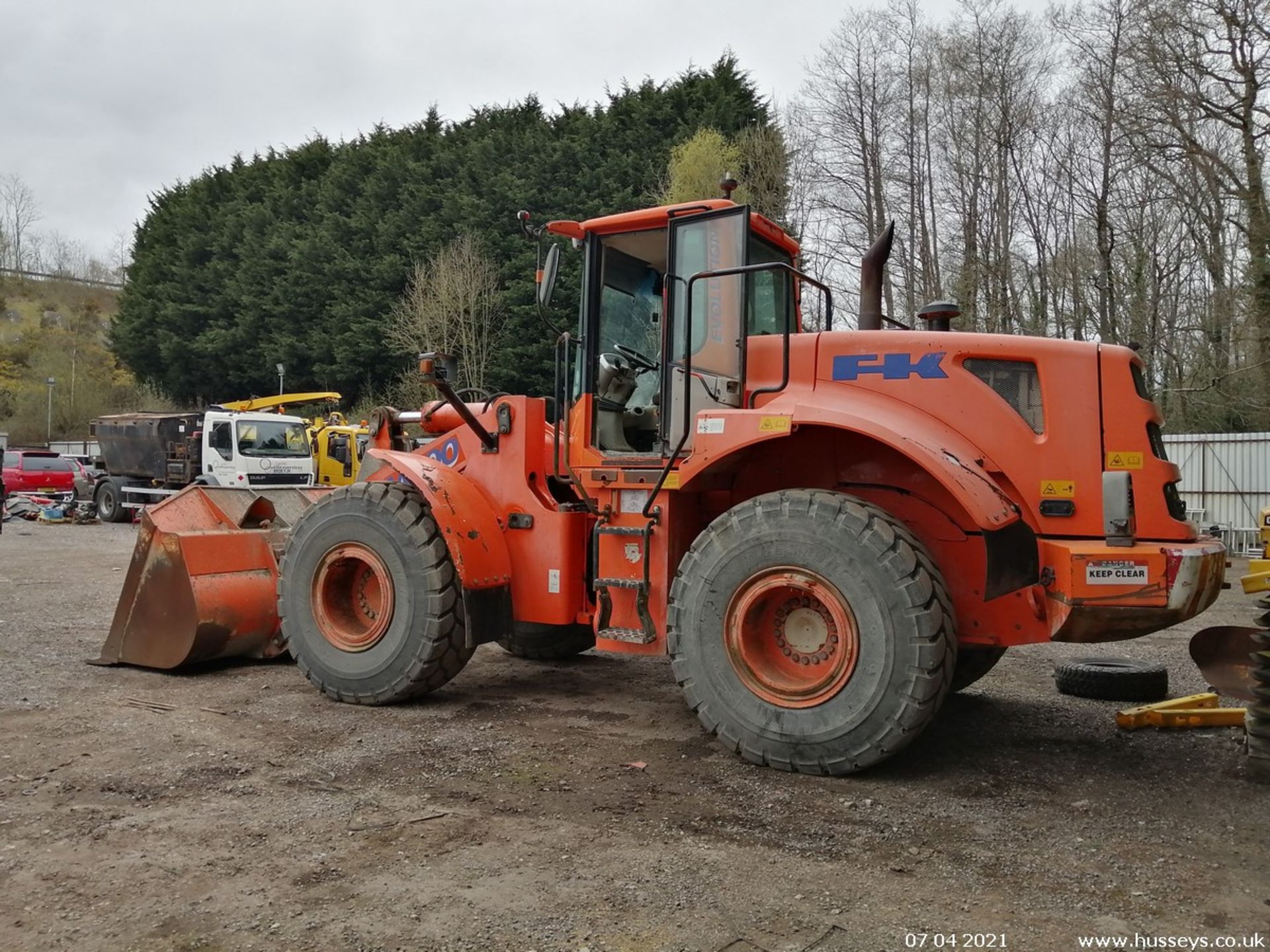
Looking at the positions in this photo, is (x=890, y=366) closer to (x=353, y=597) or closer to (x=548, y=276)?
(x=548, y=276)

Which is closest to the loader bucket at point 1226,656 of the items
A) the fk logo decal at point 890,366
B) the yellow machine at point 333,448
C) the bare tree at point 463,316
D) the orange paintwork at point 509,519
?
the fk logo decal at point 890,366

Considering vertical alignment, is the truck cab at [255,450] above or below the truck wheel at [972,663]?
above

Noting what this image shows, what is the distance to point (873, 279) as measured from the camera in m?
5.10

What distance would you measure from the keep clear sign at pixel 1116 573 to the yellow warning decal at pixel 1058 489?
0.37 m

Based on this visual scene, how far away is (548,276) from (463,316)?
2548cm

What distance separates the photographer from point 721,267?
5258mm

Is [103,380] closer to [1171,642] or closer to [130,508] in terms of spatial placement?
[130,508]

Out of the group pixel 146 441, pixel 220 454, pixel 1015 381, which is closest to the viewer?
pixel 1015 381

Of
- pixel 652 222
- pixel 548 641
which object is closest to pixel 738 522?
pixel 652 222

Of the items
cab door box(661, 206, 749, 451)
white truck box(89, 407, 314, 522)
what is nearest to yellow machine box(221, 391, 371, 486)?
white truck box(89, 407, 314, 522)

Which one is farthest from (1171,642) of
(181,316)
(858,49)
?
(181,316)

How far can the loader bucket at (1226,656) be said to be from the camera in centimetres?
475

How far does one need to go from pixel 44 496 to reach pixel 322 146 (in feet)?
78.0

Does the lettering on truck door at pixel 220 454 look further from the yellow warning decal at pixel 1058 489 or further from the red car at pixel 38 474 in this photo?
the yellow warning decal at pixel 1058 489
